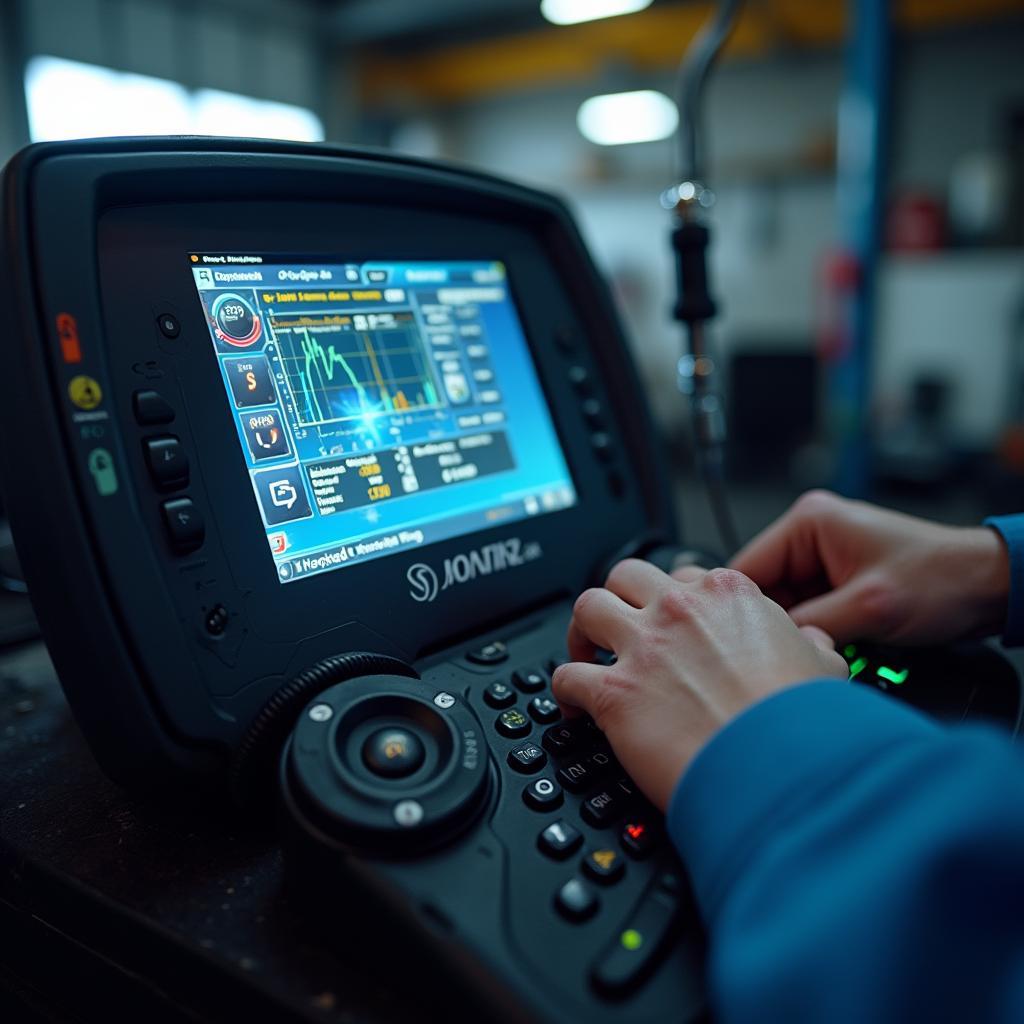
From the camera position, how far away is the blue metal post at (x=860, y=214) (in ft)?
11.0

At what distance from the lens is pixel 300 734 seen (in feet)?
1.40

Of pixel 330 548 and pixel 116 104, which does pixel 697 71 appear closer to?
pixel 330 548

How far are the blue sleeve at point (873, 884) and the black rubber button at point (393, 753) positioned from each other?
0.47ft

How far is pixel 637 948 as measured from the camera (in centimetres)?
37

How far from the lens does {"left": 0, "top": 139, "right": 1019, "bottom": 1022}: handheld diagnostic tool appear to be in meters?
0.39

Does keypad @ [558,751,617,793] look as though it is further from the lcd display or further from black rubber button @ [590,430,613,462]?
black rubber button @ [590,430,613,462]

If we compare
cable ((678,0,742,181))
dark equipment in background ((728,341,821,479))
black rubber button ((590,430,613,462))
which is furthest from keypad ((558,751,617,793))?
dark equipment in background ((728,341,821,479))

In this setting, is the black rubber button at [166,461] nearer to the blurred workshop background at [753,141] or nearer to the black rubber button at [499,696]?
the black rubber button at [499,696]

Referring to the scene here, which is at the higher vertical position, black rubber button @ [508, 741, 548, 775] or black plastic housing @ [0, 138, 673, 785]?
black plastic housing @ [0, 138, 673, 785]

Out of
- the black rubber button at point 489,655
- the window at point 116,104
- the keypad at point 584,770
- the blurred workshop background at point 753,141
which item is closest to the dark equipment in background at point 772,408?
the blurred workshop background at point 753,141

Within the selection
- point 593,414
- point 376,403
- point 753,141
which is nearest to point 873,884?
point 376,403

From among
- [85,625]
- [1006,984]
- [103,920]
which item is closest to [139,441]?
[85,625]

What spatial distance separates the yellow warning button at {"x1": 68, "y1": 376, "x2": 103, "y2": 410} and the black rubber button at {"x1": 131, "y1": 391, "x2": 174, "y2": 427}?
0.03 meters

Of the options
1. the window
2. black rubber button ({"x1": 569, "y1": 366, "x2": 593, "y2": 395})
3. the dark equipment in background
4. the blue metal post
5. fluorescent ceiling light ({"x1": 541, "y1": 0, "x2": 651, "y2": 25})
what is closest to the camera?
black rubber button ({"x1": 569, "y1": 366, "x2": 593, "y2": 395})
